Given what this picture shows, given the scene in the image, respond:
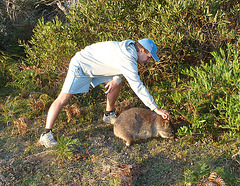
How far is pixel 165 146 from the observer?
4.18 m

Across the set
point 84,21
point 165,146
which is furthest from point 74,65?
point 165,146

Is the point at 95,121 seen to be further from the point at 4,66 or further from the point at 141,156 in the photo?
the point at 4,66

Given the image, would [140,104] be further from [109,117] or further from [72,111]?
[72,111]

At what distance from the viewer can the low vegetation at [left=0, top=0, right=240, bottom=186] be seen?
3580 mm

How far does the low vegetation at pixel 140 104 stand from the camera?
3.58 metres

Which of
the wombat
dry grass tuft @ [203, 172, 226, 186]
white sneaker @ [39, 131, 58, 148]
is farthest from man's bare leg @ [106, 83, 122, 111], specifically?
dry grass tuft @ [203, 172, 226, 186]

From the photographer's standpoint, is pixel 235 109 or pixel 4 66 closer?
pixel 235 109

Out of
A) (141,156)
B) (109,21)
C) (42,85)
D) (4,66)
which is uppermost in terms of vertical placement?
(109,21)

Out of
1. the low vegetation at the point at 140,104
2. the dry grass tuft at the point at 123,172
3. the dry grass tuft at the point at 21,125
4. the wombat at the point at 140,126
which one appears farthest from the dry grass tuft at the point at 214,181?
the dry grass tuft at the point at 21,125

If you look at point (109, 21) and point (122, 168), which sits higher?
point (109, 21)

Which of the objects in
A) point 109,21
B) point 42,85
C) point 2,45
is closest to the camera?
point 109,21

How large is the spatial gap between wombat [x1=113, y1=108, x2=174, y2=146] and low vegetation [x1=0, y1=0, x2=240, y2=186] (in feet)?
0.63

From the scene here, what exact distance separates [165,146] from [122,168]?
108cm

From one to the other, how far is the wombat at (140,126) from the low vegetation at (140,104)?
19cm
